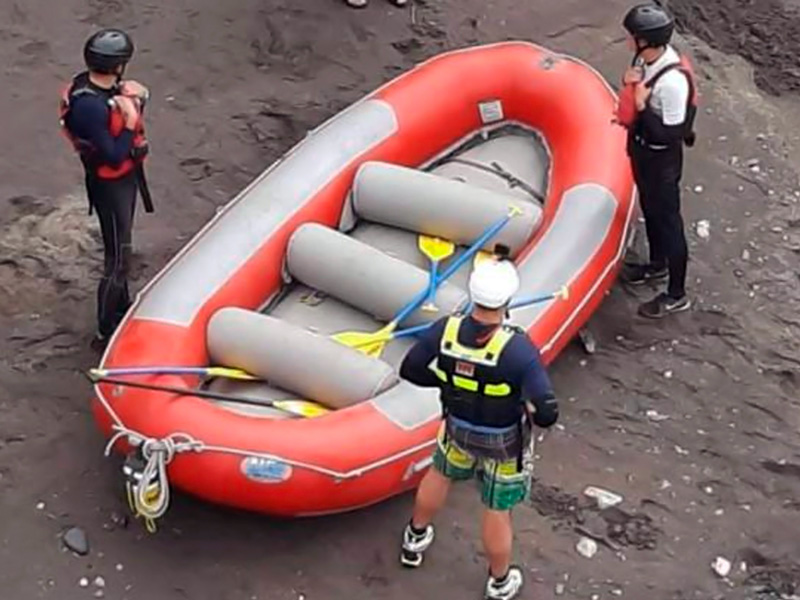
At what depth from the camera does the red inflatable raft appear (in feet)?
17.2

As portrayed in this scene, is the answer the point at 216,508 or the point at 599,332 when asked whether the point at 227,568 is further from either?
the point at 599,332

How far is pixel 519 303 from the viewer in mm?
5742

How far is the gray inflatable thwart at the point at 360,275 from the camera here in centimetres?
575

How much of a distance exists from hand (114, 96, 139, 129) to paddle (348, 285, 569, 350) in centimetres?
118

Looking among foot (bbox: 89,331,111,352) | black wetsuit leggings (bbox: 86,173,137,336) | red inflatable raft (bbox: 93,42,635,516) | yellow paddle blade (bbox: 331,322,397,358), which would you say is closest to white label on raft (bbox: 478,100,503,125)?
red inflatable raft (bbox: 93,42,635,516)

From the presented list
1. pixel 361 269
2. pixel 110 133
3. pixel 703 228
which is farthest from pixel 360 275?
pixel 703 228

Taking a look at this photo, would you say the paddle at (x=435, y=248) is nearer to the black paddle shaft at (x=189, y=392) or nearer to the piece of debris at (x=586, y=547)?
the black paddle shaft at (x=189, y=392)

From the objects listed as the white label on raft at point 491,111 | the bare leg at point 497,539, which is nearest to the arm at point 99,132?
the white label on raft at point 491,111

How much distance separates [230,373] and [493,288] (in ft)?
4.59

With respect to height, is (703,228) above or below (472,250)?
below

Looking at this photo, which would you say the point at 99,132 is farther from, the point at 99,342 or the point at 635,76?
the point at 635,76

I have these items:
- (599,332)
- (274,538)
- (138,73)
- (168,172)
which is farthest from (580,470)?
(138,73)

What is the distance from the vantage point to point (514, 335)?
15.2 feet

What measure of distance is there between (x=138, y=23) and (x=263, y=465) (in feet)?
11.6
